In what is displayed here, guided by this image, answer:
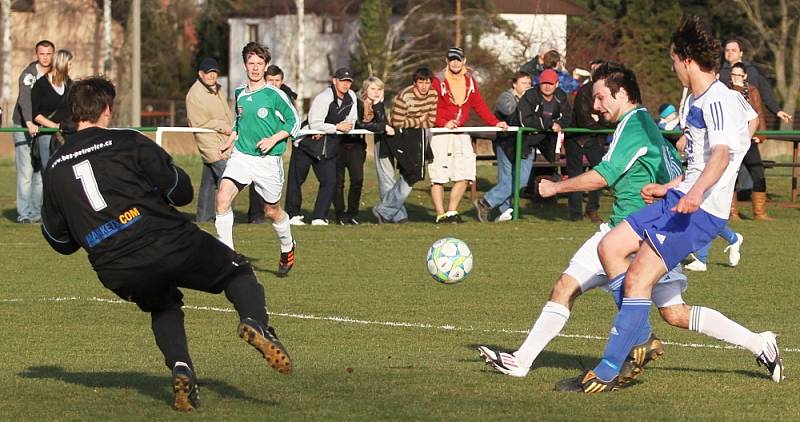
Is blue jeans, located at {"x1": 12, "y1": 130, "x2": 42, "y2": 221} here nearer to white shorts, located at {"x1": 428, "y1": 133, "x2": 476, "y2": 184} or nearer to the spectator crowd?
the spectator crowd

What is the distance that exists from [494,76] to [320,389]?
39.7 m

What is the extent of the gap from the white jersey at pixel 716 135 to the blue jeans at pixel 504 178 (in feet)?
37.5

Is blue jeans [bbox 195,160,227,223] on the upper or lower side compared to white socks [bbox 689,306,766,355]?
lower

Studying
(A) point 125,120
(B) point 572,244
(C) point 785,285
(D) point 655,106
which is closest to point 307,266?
(B) point 572,244

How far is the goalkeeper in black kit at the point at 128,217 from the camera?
→ 6801 mm

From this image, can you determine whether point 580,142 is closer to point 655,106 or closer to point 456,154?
point 456,154

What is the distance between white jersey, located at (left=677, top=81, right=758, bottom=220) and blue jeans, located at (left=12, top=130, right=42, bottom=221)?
12209mm

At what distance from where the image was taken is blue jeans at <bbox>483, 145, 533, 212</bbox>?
62.9 feet

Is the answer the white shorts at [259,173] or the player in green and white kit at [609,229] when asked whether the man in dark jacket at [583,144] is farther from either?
the player in green and white kit at [609,229]

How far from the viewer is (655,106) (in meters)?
44.8

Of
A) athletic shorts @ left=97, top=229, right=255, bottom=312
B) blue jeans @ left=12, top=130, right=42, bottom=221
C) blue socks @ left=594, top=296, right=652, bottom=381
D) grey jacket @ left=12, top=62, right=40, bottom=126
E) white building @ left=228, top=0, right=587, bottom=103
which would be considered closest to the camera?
athletic shorts @ left=97, top=229, right=255, bottom=312

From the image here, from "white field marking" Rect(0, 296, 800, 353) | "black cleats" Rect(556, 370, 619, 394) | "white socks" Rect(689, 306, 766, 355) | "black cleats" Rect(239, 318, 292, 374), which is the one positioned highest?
"black cleats" Rect(239, 318, 292, 374)

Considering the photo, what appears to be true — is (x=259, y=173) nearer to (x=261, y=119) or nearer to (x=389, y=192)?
(x=261, y=119)

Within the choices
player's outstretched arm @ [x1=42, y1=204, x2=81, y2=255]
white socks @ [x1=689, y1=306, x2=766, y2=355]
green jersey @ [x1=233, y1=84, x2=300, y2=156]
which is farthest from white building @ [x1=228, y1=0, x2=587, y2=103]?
player's outstretched arm @ [x1=42, y1=204, x2=81, y2=255]
